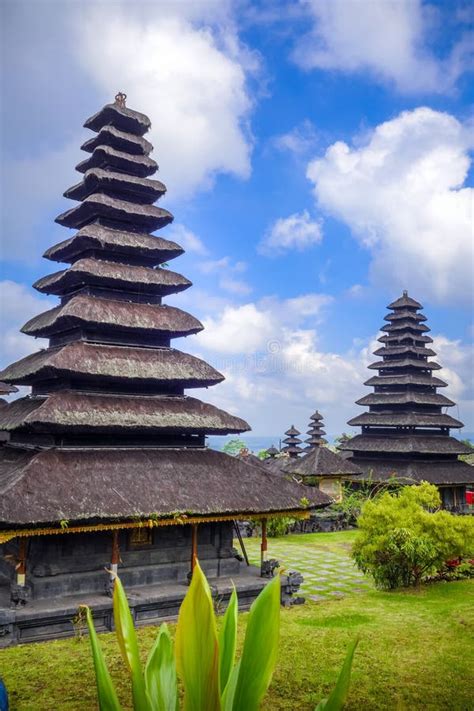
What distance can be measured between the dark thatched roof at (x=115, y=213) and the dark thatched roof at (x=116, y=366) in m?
4.61

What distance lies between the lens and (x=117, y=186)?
19.3 meters

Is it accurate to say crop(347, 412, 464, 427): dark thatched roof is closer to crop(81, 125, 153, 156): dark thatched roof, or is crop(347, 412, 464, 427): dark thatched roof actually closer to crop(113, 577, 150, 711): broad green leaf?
crop(81, 125, 153, 156): dark thatched roof

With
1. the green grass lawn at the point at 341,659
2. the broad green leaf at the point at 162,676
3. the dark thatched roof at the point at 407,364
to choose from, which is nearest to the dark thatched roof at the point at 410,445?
the dark thatched roof at the point at 407,364

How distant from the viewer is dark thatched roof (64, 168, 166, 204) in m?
19.0

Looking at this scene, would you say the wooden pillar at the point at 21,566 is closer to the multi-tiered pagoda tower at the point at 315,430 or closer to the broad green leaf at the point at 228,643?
the broad green leaf at the point at 228,643

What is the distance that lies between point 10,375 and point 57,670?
942 cm

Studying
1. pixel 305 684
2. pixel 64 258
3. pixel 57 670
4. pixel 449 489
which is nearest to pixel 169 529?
pixel 57 670

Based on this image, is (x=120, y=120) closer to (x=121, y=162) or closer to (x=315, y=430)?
(x=121, y=162)

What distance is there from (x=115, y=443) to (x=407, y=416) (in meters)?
23.1

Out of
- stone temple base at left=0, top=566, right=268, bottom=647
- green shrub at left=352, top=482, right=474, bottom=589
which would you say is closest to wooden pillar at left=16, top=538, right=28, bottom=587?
stone temple base at left=0, top=566, right=268, bottom=647

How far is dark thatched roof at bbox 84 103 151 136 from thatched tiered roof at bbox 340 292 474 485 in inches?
881

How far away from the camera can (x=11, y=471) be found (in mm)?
14391

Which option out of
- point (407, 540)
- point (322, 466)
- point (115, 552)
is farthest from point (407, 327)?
point (115, 552)

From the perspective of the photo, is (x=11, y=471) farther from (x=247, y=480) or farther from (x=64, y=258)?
(x=64, y=258)
